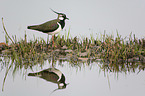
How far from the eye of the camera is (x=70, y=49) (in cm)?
851

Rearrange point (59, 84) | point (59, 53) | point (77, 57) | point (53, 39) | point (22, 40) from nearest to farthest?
point (59, 84)
point (77, 57)
point (59, 53)
point (22, 40)
point (53, 39)

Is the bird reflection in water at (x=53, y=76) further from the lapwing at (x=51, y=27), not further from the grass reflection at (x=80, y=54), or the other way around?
the lapwing at (x=51, y=27)

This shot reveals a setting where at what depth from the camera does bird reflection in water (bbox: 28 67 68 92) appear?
4.82 metres

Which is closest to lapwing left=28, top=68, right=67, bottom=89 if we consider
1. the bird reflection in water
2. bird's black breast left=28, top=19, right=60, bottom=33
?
the bird reflection in water

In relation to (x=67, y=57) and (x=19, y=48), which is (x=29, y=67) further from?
(x=19, y=48)

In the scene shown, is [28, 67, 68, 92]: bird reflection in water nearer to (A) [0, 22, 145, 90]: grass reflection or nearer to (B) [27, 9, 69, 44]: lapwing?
(A) [0, 22, 145, 90]: grass reflection

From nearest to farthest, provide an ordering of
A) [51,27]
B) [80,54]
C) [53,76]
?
[53,76], [80,54], [51,27]

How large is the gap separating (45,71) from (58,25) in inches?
145

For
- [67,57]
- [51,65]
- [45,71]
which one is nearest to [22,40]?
[67,57]

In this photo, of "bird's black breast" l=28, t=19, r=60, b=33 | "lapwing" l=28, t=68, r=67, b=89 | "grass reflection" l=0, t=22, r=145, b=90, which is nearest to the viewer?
"lapwing" l=28, t=68, r=67, b=89

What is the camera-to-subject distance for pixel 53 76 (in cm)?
523

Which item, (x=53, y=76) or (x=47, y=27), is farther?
(x=47, y=27)

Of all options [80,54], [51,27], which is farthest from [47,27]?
[80,54]

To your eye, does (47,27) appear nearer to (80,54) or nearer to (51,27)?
(51,27)
